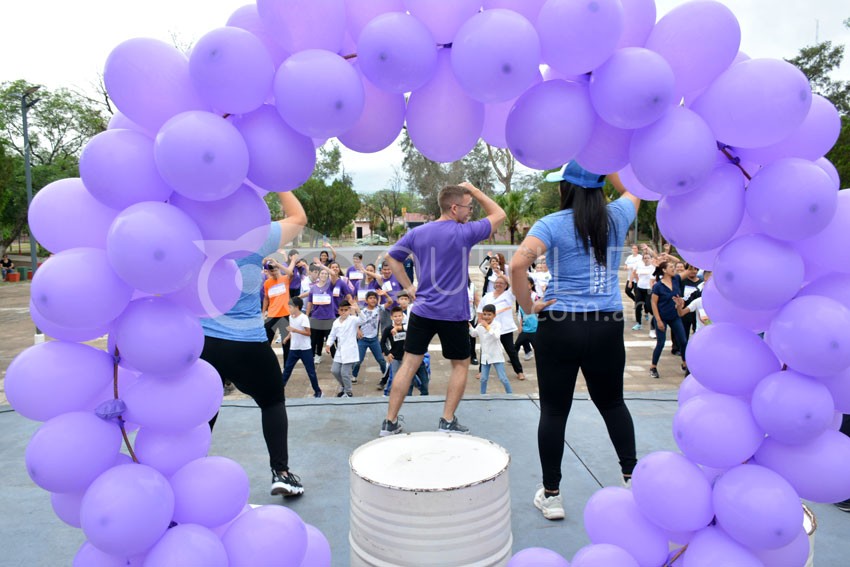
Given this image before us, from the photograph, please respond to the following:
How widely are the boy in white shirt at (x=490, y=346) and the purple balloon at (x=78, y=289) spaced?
15.9 feet

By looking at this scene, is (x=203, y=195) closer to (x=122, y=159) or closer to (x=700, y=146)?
(x=122, y=159)

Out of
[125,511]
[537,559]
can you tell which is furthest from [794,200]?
[125,511]

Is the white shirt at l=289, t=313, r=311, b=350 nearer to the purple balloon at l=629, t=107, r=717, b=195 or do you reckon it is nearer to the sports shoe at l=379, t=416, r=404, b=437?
the sports shoe at l=379, t=416, r=404, b=437

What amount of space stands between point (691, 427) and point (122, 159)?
60.4 inches

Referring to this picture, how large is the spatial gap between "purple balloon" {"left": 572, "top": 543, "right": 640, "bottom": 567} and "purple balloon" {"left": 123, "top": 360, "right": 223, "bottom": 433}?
1.07 metres

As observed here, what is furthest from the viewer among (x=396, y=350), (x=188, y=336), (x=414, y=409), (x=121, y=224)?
(x=396, y=350)

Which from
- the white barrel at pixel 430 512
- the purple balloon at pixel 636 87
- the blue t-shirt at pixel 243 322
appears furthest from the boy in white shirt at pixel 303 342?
the purple balloon at pixel 636 87

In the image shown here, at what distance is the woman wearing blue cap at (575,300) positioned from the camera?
8.30ft

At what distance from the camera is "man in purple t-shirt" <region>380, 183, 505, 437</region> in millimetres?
3566

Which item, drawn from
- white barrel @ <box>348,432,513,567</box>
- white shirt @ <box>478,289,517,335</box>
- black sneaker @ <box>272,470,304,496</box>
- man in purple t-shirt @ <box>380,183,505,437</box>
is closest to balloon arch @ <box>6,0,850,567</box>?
white barrel @ <box>348,432,513,567</box>

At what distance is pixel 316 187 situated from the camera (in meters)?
43.3

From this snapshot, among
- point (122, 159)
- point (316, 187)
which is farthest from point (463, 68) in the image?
point (316, 187)

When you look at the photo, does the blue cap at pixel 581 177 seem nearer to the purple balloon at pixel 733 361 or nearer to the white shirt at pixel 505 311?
the purple balloon at pixel 733 361

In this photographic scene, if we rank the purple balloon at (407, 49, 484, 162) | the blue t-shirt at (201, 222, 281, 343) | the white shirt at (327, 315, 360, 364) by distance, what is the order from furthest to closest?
the white shirt at (327, 315, 360, 364)
the blue t-shirt at (201, 222, 281, 343)
the purple balloon at (407, 49, 484, 162)
